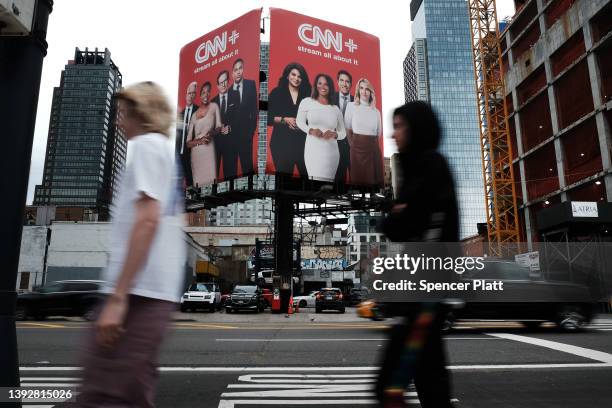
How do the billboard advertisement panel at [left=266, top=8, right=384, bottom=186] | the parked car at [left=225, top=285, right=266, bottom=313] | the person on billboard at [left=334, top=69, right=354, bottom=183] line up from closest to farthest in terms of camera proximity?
the parked car at [left=225, top=285, right=266, bottom=313] < the billboard advertisement panel at [left=266, top=8, right=384, bottom=186] < the person on billboard at [left=334, top=69, right=354, bottom=183]

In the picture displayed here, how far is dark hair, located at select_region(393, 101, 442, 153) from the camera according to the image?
92.4 inches

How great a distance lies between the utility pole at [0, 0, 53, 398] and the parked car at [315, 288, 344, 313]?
71.0 feet

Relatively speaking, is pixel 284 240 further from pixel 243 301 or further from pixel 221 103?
pixel 221 103

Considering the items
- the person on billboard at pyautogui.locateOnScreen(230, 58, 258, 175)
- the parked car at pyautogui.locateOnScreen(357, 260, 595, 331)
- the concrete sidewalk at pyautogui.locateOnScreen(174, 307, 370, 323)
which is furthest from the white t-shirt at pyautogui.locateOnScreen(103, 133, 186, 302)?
the person on billboard at pyautogui.locateOnScreen(230, 58, 258, 175)

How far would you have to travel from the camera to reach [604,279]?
945 inches

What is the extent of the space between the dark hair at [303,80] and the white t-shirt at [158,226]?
2683 centimetres

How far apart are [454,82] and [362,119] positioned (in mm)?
140401

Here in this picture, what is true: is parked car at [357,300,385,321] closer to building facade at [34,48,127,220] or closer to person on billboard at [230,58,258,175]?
person on billboard at [230,58,258,175]

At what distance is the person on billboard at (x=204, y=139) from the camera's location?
29719 millimetres

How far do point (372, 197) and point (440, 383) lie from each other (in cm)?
2862

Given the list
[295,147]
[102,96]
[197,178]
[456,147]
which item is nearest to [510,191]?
[295,147]

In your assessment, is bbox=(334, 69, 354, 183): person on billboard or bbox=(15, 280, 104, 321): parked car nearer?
bbox=(15, 280, 104, 321): parked car

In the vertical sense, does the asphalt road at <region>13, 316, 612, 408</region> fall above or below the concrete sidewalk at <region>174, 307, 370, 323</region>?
above

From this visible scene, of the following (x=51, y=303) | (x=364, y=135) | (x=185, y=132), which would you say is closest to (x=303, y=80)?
(x=364, y=135)
